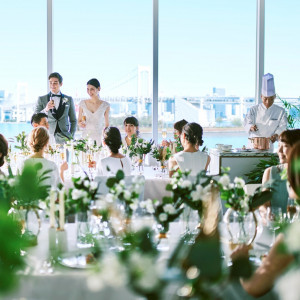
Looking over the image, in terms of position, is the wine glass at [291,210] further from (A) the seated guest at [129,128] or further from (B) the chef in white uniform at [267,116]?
(B) the chef in white uniform at [267,116]

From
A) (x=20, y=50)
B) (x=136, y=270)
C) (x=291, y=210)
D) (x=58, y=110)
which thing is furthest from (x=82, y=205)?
(x=20, y=50)

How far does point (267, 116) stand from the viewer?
5.67 m

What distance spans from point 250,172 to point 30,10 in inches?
891

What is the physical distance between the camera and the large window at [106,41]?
24906 mm

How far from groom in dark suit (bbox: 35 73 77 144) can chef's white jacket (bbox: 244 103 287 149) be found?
207cm

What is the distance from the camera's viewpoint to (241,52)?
25469 mm

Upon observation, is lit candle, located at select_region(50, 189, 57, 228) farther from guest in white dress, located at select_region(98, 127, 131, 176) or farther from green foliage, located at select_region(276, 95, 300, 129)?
green foliage, located at select_region(276, 95, 300, 129)

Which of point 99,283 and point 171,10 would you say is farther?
point 171,10

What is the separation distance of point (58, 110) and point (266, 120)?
242cm

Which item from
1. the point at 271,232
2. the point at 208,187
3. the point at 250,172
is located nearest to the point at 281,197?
the point at 271,232

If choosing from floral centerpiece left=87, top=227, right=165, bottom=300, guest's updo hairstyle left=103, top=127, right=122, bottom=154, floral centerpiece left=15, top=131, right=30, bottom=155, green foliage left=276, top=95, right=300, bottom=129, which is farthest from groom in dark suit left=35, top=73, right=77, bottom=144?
floral centerpiece left=87, top=227, right=165, bottom=300

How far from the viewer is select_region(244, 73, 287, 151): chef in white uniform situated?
→ 5613mm

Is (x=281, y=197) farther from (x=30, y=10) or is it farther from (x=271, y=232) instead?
(x=30, y=10)

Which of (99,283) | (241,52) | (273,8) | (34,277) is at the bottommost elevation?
(34,277)
